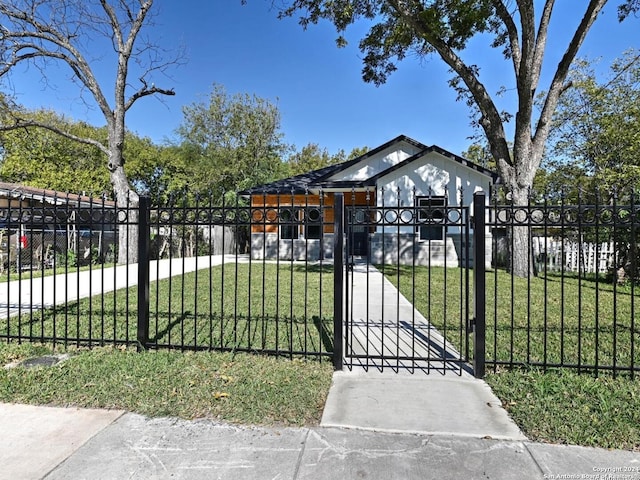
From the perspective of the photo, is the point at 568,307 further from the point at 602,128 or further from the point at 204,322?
the point at 602,128

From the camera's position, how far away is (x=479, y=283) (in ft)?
12.1

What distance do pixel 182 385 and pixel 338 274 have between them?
1.88 m

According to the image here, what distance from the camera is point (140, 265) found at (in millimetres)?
4309

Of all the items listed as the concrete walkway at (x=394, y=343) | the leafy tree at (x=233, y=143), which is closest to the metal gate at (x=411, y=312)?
the concrete walkway at (x=394, y=343)

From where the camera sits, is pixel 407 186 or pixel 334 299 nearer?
pixel 334 299

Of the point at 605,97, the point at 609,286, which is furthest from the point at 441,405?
the point at 605,97

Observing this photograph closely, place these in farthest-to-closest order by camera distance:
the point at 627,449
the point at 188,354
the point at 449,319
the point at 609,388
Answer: the point at 449,319
the point at 188,354
the point at 609,388
the point at 627,449

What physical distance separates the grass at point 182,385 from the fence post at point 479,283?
61.2 inches

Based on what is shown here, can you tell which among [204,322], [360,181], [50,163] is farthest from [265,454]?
[50,163]

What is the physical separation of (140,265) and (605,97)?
21927 millimetres

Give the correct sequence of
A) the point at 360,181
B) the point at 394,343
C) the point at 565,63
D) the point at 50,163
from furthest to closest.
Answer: the point at 50,163
the point at 360,181
the point at 565,63
the point at 394,343

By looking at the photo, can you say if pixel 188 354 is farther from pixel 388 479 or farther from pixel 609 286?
pixel 609 286

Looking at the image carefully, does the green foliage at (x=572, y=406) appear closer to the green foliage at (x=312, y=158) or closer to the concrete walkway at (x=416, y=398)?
the concrete walkway at (x=416, y=398)

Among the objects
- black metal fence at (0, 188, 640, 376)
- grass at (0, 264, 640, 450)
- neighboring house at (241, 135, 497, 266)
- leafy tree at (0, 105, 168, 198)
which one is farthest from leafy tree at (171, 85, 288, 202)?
grass at (0, 264, 640, 450)
